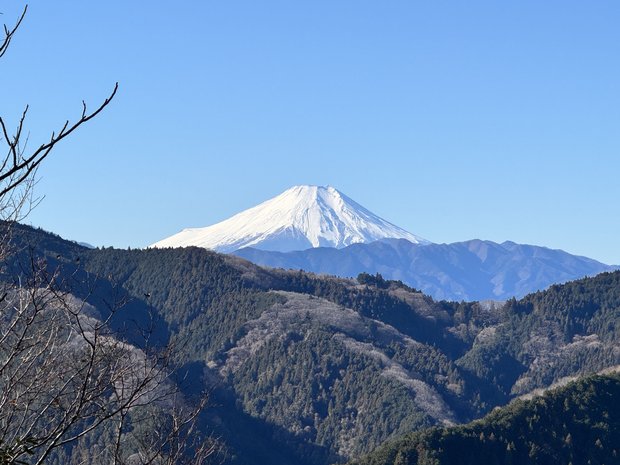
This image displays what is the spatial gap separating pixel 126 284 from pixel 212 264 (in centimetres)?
1432

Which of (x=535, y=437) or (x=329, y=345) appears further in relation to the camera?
(x=329, y=345)

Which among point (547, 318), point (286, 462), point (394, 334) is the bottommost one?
point (286, 462)

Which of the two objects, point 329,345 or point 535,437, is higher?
point 329,345

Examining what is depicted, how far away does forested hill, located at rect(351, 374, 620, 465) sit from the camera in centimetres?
7856

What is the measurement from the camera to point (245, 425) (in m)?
131

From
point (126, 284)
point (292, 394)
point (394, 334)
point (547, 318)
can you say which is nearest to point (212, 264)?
point (126, 284)

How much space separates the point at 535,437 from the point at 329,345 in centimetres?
6971

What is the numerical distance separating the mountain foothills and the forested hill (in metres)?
31.8

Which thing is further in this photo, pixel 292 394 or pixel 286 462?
pixel 292 394

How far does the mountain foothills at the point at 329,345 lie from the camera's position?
13212 centimetres

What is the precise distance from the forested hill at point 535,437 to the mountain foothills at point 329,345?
104 ft

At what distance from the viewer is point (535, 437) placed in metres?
84.3

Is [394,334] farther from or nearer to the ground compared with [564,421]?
farther from the ground

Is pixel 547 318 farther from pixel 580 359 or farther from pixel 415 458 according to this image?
pixel 415 458
